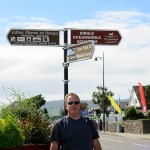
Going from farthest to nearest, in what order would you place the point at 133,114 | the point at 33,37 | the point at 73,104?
the point at 133,114
the point at 33,37
the point at 73,104

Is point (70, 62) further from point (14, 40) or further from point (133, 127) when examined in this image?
point (133, 127)

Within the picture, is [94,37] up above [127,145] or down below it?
above

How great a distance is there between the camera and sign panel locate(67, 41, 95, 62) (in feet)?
27.5

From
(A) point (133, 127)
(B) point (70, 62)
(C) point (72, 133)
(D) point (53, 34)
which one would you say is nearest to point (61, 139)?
(C) point (72, 133)

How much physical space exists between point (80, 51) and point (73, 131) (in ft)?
10.4

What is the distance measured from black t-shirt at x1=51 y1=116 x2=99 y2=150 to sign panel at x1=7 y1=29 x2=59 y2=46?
389cm

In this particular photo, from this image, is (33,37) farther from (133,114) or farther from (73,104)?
(133,114)

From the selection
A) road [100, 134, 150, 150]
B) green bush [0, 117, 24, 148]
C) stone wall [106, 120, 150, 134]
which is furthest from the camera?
stone wall [106, 120, 150, 134]

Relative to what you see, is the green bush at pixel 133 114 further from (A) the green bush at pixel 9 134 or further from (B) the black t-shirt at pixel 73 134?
(B) the black t-shirt at pixel 73 134

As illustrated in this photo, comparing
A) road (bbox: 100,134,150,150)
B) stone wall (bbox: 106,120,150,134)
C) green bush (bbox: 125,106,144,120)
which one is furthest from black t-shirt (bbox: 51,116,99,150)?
green bush (bbox: 125,106,144,120)

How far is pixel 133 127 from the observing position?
163 ft

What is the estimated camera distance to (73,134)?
5762mm

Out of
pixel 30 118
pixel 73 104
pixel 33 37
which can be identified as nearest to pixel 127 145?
pixel 33 37

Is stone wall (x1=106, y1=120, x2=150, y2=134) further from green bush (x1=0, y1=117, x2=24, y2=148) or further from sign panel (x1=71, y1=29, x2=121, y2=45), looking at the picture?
green bush (x1=0, y1=117, x2=24, y2=148)
